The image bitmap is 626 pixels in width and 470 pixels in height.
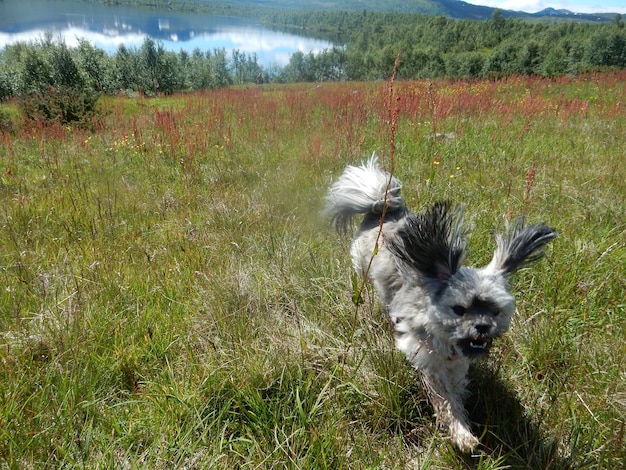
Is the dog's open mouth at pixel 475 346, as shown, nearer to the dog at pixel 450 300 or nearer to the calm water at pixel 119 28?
the dog at pixel 450 300

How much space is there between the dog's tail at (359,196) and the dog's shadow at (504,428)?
1567 millimetres

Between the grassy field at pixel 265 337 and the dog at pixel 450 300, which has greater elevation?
the dog at pixel 450 300

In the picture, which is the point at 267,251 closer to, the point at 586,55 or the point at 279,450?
the point at 279,450

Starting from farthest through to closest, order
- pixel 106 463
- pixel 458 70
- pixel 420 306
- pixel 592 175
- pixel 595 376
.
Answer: pixel 458 70 → pixel 592 175 → pixel 420 306 → pixel 595 376 → pixel 106 463

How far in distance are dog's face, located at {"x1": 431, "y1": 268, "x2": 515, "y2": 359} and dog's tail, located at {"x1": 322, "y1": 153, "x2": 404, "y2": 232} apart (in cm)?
124

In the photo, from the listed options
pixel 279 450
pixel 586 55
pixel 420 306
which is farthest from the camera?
pixel 586 55

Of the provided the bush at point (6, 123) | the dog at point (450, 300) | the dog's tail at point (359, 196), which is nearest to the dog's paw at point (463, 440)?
the dog at point (450, 300)

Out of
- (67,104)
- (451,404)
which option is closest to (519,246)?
(451,404)

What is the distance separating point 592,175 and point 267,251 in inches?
182

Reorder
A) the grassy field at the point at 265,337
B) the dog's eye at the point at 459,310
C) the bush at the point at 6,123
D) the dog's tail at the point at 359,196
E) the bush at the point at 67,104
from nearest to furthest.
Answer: the grassy field at the point at 265,337 < the dog's eye at the point at 459,310 < the dog's tail at the point at 359,196 < the bush at the point at 6,123 < the bush at the point at 67,104

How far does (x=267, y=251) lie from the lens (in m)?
3.30

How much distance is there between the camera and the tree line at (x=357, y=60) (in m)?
24.6

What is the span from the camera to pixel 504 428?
1.91 m

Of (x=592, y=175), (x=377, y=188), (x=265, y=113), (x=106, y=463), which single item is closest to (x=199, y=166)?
(x=377, y=188)
